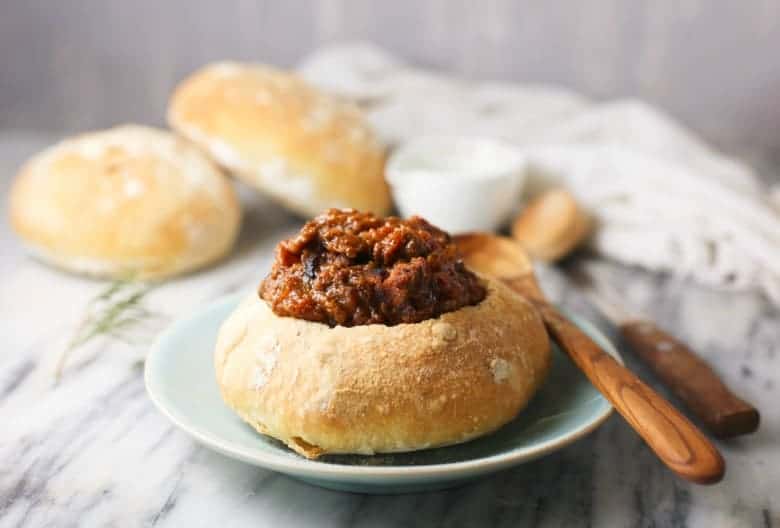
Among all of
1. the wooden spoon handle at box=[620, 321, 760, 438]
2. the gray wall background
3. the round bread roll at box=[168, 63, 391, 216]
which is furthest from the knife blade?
the gray wall background

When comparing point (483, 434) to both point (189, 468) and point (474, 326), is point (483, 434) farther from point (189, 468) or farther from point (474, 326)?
point (189, 468)

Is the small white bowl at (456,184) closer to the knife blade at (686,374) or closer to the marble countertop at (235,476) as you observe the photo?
the knife blade at (686,374)

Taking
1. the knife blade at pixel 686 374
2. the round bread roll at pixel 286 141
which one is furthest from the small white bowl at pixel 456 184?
the knife blade at pixel 686 374

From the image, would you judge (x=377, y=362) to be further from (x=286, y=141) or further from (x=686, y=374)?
(x=286, y=141)

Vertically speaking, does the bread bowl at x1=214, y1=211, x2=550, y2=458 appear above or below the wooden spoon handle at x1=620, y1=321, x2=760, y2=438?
above

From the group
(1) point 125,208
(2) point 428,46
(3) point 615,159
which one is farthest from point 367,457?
(2) point 428,46

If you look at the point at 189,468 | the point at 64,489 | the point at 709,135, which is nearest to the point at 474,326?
the point at 189,468

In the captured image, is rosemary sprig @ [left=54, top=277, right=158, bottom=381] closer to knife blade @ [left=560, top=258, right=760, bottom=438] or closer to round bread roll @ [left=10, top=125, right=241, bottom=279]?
round bread roll @ [left=10, top=125, right=241, bottom=279]
